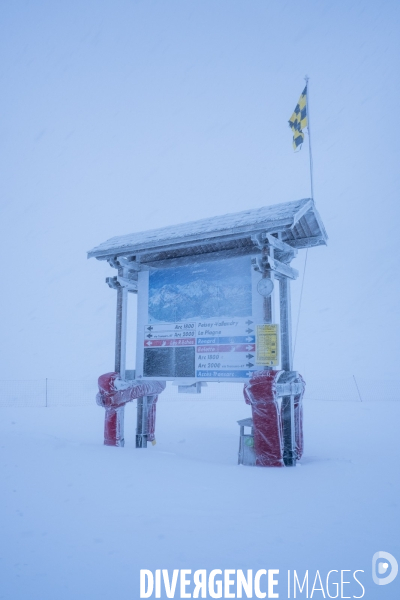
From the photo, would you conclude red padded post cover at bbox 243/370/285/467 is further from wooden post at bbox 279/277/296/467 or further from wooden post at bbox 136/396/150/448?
wooden post at bbox 136/396/150/448

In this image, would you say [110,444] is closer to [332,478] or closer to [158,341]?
[158,341]

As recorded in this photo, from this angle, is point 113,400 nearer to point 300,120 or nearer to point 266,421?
point 266,421

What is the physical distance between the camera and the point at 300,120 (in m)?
9.67

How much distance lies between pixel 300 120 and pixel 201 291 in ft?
14.5

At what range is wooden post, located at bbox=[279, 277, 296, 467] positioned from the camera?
24.5ft

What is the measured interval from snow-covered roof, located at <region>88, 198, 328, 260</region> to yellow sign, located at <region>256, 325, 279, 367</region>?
1.65m

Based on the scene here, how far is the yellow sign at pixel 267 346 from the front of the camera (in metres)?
7.37

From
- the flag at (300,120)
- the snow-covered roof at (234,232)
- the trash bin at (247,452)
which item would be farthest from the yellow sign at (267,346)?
the flag at (300,120)

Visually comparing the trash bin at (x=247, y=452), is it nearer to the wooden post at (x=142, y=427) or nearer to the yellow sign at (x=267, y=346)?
the yellow sign at (x=267, y=346)

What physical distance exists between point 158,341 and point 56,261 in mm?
163850

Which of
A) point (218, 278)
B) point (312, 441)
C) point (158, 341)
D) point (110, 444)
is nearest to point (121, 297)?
point (158, 341)

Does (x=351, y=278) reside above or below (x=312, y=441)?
above

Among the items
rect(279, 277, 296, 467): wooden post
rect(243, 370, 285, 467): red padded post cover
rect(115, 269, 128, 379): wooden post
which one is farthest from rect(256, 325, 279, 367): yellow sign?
rect(115, 269, 128, 379): wooden post

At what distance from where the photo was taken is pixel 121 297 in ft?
31.3
